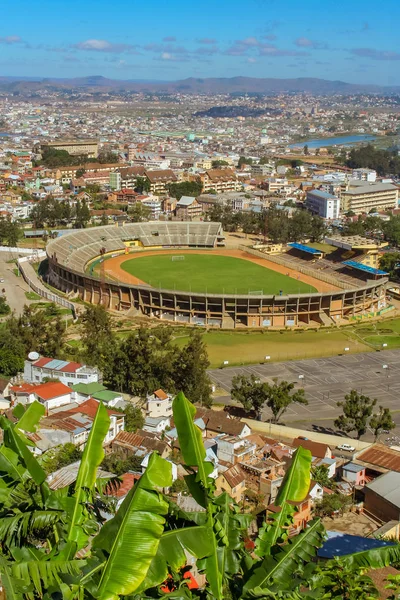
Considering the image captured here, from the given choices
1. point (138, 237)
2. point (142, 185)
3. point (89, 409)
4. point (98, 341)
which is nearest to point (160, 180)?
point (142, 185)

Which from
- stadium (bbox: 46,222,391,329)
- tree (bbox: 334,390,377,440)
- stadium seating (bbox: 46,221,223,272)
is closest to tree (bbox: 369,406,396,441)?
tree (bbox: 334,390,377,440)

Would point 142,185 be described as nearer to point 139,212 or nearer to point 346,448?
point 139,212

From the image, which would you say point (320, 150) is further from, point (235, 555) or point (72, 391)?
point (235, 555)

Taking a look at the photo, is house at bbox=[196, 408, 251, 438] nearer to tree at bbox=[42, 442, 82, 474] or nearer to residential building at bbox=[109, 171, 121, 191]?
tree at bbox=[42, 442, 82, 474]

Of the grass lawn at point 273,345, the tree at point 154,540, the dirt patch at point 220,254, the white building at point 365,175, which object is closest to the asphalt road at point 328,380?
the grass lawn at point 273,345

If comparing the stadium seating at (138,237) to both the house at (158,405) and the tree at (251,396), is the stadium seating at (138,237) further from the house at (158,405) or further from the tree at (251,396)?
the house at (158,405)

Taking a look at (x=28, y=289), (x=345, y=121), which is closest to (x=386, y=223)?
(x=28, y=289)
